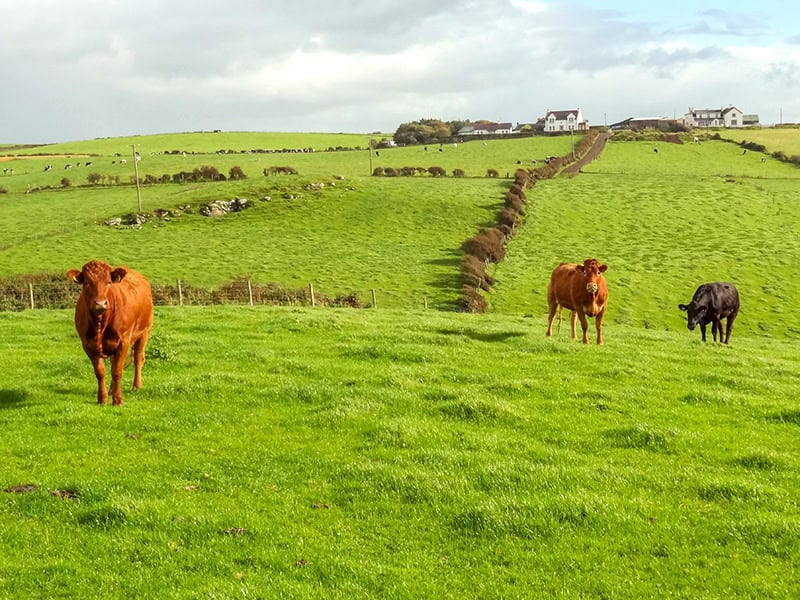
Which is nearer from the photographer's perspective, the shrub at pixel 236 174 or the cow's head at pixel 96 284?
the cow's head at pixel 96 284

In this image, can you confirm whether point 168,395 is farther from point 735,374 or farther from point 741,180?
point 741,180

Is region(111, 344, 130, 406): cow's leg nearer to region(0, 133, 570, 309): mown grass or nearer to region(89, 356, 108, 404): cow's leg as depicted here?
region(89, 356, 108, 404): cow's leg

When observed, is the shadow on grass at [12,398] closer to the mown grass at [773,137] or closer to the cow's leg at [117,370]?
the cow's leg at [117,370]

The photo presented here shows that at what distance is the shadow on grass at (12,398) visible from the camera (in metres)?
13.5

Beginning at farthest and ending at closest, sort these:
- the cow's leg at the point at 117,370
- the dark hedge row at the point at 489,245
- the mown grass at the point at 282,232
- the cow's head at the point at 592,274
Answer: the mown grass at the point at 282,232
the dark hedge row at the point at 489,245
the cow's head at the point at 592,274
the cow's leg at the point at 117,370

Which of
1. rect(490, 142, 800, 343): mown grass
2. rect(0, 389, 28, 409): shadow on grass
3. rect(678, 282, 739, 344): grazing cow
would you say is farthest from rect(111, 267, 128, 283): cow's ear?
rect(678, 282, 739, 344): grazing cow

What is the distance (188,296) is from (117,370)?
68.9ft

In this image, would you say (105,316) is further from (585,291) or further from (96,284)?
(585,291)

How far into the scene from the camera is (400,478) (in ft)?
32.2

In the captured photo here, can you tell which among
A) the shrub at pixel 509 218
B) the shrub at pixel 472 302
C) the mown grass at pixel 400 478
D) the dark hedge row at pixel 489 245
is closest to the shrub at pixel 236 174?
the dark hedge row at pixel 489 245

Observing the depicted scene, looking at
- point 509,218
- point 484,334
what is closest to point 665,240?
point 509,218

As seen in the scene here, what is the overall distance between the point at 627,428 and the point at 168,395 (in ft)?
30.0

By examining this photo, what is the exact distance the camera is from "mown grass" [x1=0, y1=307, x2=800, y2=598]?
7.52 metres

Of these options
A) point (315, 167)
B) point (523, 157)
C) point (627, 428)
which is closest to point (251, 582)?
point (627, 428)
